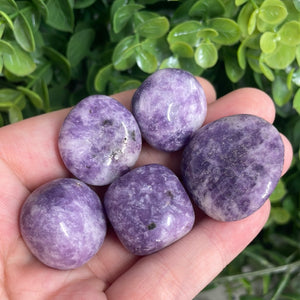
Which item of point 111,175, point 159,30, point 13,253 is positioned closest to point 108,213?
point 111,175

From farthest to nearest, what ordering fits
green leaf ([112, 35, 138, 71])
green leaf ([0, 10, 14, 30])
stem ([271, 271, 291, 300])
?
stem ([271, 271, 291, 300]), green leaf ([112, 35, 138, 71]), green leaf ([0, 10, 14, 30])

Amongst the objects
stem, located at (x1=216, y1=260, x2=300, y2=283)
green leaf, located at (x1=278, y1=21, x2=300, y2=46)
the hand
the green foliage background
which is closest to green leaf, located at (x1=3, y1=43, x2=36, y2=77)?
the green foliage background

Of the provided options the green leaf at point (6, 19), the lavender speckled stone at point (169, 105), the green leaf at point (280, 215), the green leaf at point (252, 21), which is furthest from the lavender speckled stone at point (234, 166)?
the green leaf at point (6, 19)

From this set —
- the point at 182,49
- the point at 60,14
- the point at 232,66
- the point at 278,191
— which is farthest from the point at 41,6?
the point at 278,191

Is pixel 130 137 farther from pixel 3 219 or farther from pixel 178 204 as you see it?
pixel 3 219

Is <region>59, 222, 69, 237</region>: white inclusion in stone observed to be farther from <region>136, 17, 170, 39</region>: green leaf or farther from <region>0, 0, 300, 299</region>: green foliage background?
<region>136, 17, 170, 39</region>: green leaf

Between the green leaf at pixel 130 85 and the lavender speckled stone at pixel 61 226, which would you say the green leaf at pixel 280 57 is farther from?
the lavender speckled stone at pixel 61 226
